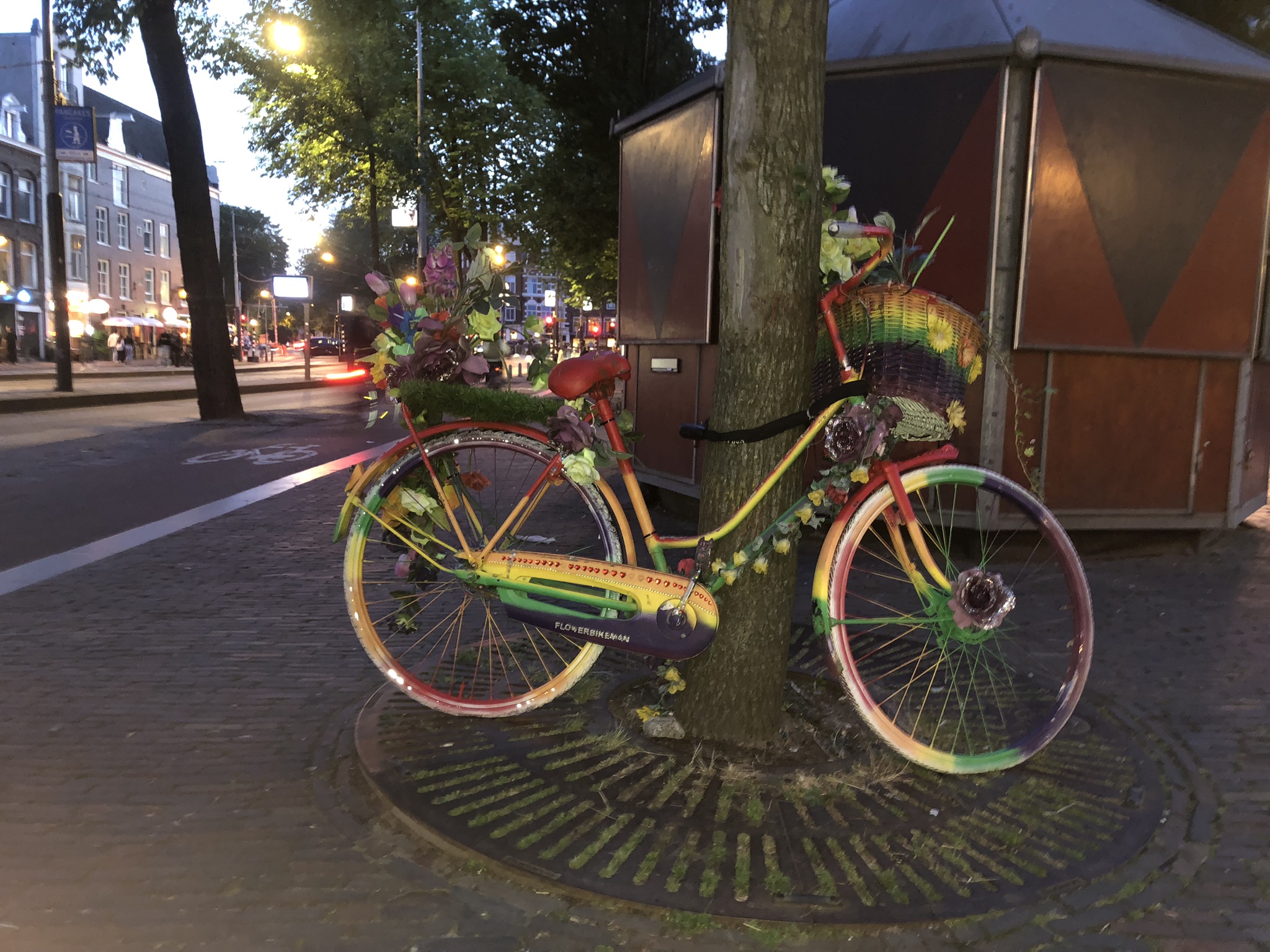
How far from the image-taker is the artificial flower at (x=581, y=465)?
325 centimetres

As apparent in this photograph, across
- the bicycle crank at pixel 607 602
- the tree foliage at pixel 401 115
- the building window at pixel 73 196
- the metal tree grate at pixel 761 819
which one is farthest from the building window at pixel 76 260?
the metal tree grate at pixel 761 819

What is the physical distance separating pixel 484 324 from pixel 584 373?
55cm

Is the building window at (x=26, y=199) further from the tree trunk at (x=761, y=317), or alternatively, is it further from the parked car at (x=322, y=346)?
the tree trunk at (x=761, y=317)

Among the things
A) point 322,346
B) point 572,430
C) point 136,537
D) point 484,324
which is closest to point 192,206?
point 136,537

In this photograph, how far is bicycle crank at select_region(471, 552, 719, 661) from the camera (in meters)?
3.12

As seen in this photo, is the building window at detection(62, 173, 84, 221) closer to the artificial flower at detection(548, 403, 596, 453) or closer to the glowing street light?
the glowing street light

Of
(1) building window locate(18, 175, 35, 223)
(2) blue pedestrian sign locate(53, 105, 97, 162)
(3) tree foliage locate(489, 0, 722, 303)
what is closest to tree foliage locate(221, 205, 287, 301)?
(1) building window locate(18, 175, 35, 223)

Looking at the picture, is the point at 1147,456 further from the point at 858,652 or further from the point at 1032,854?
the point at 1032,854

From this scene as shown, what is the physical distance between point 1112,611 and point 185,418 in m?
15.5

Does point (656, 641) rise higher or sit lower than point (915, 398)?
lower

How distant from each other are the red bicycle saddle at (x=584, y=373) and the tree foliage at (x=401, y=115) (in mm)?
32743

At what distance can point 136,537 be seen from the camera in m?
7.00

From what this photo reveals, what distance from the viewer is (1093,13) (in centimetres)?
627

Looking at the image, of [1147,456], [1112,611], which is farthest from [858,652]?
[1147,456]
